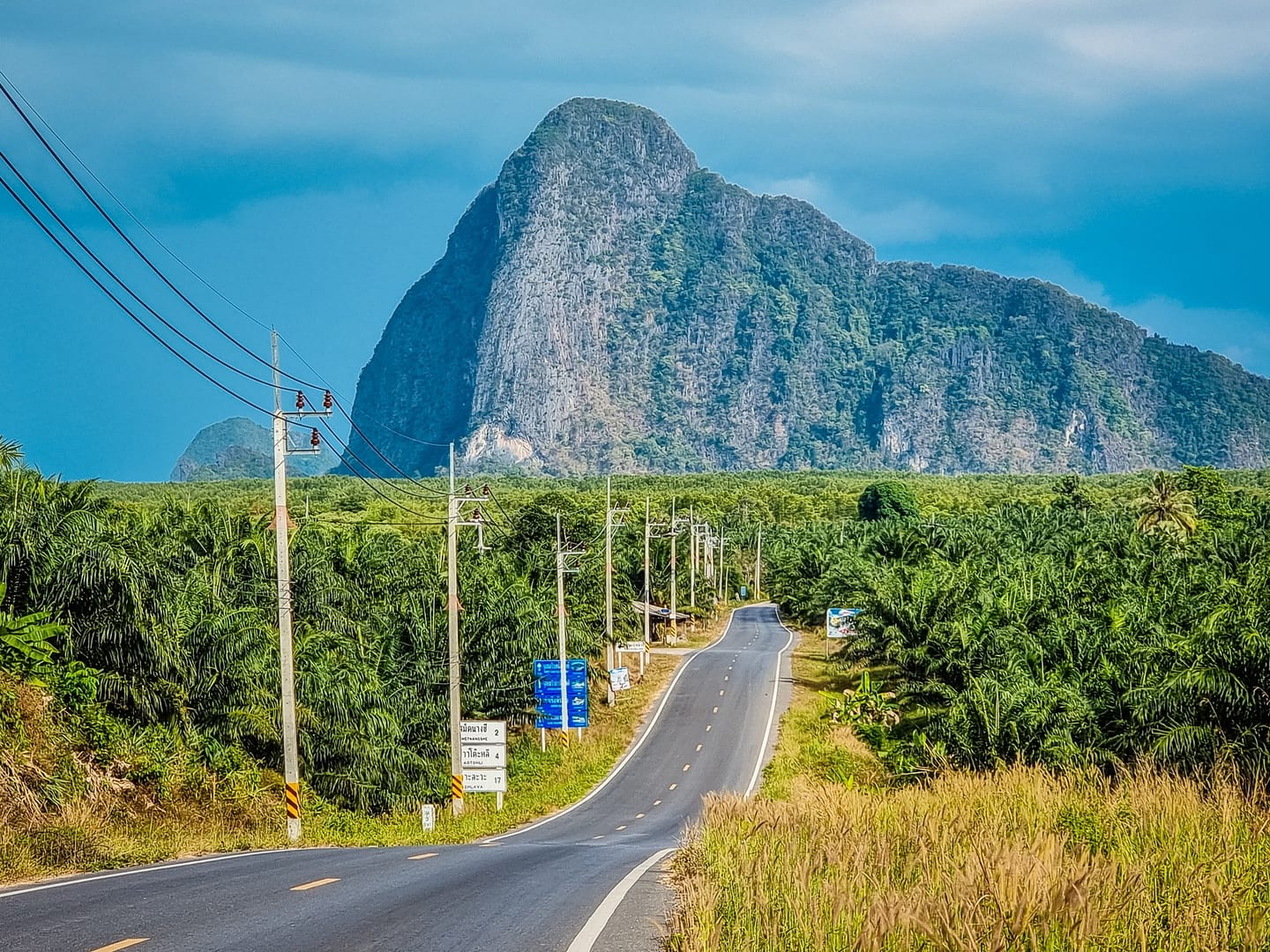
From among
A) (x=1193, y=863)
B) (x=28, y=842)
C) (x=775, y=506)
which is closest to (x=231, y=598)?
(x=28, y=842)

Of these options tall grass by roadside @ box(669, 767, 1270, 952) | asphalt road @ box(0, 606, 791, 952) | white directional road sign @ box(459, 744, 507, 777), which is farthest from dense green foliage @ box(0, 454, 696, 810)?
tall grass by roadside @ box(669, 767, 1270, 952)

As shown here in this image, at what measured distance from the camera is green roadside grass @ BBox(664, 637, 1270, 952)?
19.9 ft

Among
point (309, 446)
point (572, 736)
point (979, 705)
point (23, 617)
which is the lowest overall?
point (572, 736)

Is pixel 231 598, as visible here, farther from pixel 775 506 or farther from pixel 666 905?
pixel 775 506

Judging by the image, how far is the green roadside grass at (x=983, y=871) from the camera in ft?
19.9

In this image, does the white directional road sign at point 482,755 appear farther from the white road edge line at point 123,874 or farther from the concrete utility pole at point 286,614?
the white road edge line at point 123,874

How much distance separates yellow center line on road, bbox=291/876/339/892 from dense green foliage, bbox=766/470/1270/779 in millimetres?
9647

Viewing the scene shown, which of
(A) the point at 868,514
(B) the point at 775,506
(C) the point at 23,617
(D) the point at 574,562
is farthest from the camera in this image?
(B) the point at 775,506

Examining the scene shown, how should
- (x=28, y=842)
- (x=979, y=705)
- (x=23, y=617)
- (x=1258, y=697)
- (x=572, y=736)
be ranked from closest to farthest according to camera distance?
(x=28, y=842), (x=1258, y=697), (x=23, y=617), (x=979, y=705), (x=572, y=736)

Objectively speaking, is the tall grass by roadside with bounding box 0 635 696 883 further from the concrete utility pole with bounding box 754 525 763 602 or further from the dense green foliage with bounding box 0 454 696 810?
the concrete utility pole with bounding box 754 525 763 602

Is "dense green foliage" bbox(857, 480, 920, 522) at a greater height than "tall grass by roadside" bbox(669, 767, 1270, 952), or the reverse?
"dense green foliage" bbox(857, 480, 920, 522)

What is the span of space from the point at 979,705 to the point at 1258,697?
8.86 m

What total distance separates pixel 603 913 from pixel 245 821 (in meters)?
17.6

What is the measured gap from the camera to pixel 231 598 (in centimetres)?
3281
